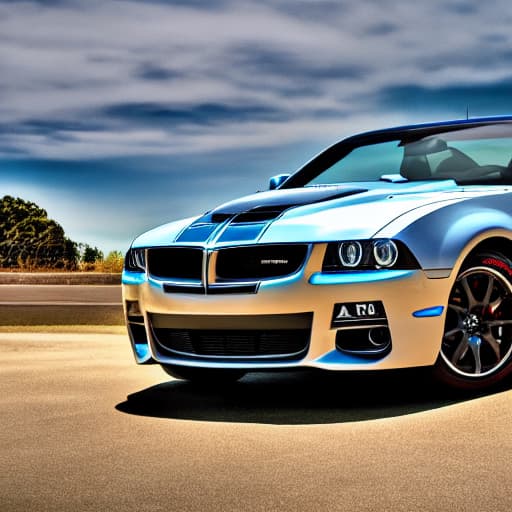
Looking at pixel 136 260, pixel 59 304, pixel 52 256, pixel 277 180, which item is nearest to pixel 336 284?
pixel 136 260

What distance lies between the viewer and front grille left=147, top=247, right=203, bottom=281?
223 inches

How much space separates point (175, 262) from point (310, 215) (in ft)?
2.74

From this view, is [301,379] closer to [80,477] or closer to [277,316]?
[277,316]

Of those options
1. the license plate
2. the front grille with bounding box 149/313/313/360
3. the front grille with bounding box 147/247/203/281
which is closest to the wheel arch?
the license plate

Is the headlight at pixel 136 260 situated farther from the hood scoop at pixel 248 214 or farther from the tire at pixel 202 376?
the tire at pixel 202 376

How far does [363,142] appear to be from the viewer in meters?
7.37

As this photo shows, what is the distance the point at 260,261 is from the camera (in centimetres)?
546

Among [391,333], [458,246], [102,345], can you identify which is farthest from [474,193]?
[102,345]

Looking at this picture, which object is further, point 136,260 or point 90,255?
point 90,255

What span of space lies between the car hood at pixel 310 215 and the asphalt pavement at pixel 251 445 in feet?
2.68

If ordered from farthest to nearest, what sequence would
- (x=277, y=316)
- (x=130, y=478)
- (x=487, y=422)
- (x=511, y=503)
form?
(x=277, y=316) → (x=487, y=422) → (x=130, y=478) → (x=511, y=503)

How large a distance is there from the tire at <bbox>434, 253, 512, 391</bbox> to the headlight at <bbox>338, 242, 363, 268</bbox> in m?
0.64

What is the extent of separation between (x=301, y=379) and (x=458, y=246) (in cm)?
158

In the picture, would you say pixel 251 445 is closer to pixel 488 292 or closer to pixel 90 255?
pixel 488 292
